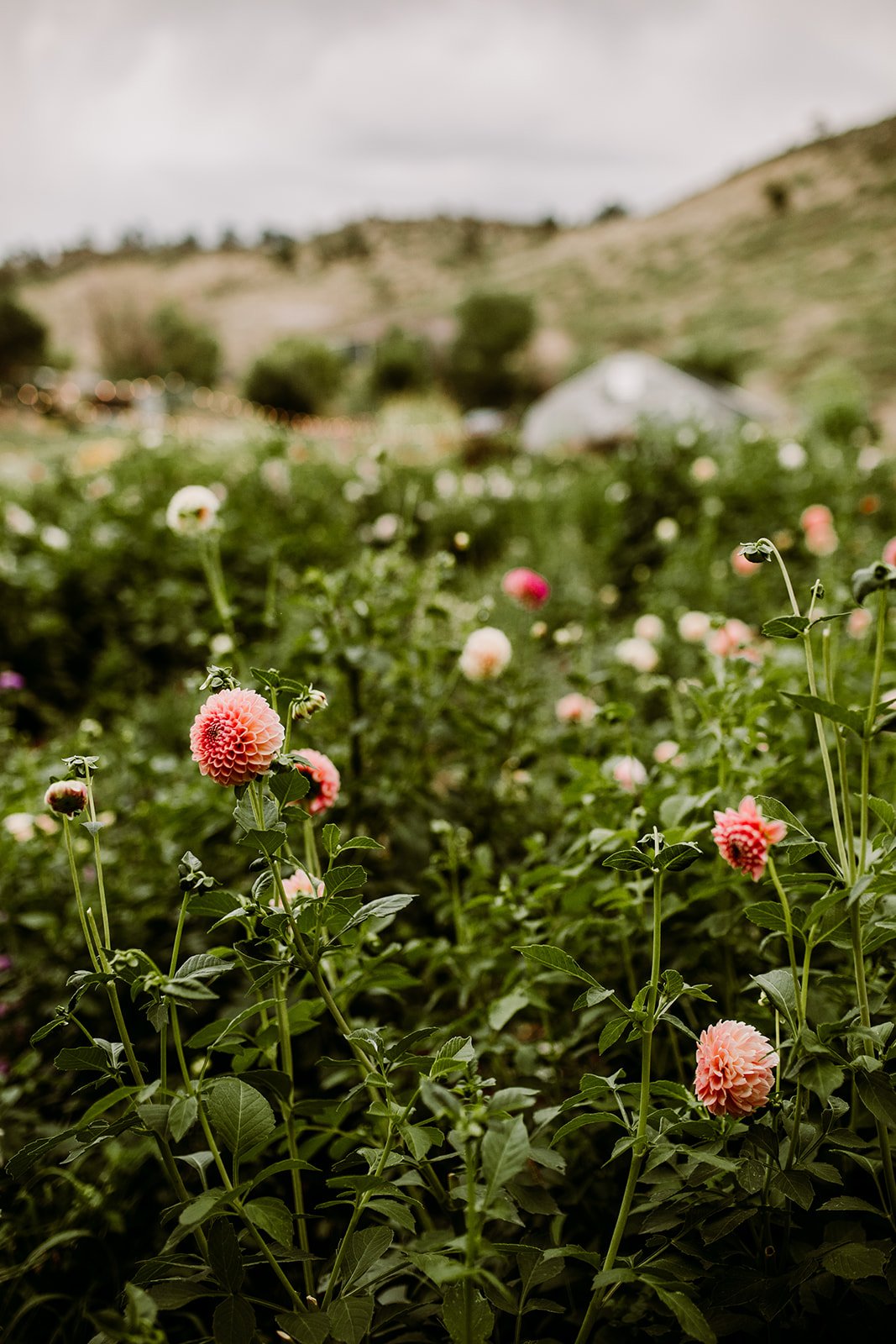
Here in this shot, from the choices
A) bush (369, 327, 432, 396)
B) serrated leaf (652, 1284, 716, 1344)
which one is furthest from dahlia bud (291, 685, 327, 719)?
bush (369, 327, 432, 396)

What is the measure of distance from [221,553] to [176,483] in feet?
2.75

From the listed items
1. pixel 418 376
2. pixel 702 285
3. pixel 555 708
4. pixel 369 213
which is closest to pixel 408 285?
pixel 369 213

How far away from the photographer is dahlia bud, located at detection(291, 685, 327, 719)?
66 cm

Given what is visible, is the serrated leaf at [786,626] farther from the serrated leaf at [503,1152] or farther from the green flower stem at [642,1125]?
the serrated leaf at [503,1152]

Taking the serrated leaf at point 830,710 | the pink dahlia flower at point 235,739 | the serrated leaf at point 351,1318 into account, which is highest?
the pink dahlia flower at point 235,739

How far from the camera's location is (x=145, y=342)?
15.4m

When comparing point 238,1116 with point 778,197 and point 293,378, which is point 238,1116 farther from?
point 778,197

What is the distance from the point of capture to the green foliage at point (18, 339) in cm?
1534

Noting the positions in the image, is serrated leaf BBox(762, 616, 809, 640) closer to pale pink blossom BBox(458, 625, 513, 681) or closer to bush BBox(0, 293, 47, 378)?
pale pink blossom BBox(458, 625, 513, 681)

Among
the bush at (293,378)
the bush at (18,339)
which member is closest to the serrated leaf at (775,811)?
the bush at (293,378)

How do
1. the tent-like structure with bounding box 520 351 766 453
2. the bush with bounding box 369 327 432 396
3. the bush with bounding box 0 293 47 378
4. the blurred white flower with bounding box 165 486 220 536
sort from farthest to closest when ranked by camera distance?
the bush with bounding box 0 293 47 378 < the bush with bounding box 369 327 432 396 < the tent-like structure with bounding box 520 351 766 453 < the blurred white flower with bounding box 165 486 220 536

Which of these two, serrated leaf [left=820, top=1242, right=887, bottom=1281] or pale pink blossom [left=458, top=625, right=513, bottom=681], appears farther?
pale pink blossom [left=458, top=625, right=513, bottom=681]

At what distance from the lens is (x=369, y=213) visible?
39906mm

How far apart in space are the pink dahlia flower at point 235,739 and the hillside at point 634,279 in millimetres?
15603
